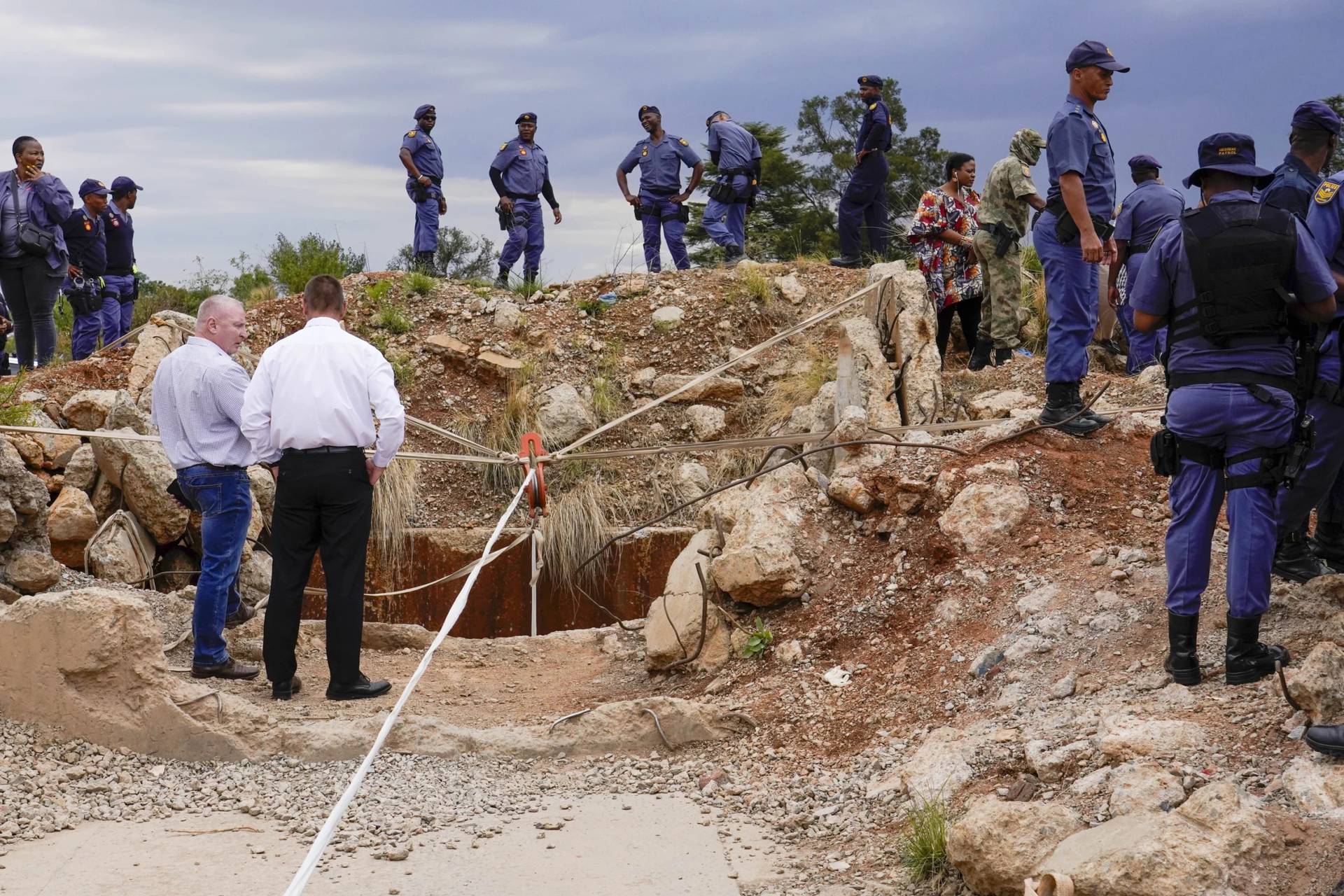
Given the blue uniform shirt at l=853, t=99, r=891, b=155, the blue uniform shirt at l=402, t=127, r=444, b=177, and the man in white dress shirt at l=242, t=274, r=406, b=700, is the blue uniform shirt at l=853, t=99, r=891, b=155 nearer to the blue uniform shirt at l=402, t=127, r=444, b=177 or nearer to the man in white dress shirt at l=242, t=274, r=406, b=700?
the blue uniform shirt at l=402, t=127, r=444, b=177

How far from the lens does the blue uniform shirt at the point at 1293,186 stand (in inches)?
186

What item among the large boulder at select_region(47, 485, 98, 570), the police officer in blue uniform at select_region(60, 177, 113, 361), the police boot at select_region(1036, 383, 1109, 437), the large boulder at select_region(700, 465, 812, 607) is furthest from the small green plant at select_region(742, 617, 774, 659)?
→ the police officer in blue uniform at select_region(60, 177, 113, 361)

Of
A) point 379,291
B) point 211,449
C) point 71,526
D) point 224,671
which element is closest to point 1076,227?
point 211,449

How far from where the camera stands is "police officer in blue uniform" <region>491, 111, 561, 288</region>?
11.5 metres

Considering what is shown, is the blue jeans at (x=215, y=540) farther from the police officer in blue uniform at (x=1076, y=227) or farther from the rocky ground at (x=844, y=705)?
the police officer in blue uniform at (x=1076, y=227)

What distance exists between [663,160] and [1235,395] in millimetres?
8105

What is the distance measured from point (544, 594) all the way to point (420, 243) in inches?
178

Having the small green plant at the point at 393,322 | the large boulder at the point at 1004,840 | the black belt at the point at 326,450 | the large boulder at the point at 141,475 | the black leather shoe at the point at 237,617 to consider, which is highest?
the small green plant at the point at 393,322

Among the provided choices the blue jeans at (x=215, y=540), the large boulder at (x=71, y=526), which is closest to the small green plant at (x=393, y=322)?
the large boulder at (x=71, y=526)

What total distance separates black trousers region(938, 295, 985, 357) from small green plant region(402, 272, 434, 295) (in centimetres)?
471

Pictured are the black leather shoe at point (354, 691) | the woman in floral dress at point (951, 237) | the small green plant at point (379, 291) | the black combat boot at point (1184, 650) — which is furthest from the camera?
the small green plant at point (379, 291)

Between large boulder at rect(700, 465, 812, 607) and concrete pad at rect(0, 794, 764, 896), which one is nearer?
concrete pad at rect(0, 794, 764, 896)

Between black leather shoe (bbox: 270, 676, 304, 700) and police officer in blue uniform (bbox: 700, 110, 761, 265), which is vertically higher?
police officer in blue uniform (bbox: 700, 110, 761, 265)

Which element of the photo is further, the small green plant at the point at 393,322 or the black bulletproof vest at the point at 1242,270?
the small green plant at the point at 393,322
